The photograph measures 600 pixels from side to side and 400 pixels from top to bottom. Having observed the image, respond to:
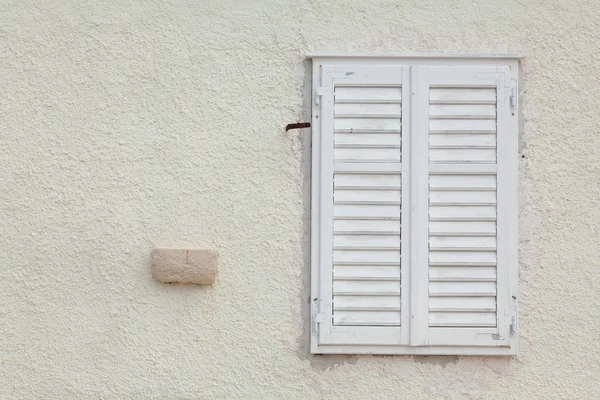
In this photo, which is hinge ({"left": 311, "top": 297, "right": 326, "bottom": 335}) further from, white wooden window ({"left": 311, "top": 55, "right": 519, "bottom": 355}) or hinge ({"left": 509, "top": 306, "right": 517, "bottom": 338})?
hinge ({"left": 509, "top": 306, "right": 517, "bottom": 338})

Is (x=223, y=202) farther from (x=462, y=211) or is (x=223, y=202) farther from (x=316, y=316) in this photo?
(x=462, y=211)

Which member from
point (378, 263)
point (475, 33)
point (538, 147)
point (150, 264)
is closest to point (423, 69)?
point (475, 33)

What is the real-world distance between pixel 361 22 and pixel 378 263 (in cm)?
121

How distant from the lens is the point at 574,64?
3.70 m

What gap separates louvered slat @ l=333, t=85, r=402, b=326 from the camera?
144 inches

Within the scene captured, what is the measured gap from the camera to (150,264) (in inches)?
146

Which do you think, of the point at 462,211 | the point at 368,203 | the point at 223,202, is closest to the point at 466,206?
the point at 462,211

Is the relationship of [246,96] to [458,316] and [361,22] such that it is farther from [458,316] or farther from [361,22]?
[458,316]

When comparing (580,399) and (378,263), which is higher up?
(378,263)

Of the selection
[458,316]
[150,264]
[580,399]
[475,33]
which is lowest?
[580,399]

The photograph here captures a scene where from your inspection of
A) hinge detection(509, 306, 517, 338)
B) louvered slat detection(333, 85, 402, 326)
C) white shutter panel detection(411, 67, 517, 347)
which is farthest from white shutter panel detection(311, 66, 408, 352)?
hinge detection(509, 306, 517, 338)

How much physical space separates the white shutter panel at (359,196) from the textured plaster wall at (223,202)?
0.13 m

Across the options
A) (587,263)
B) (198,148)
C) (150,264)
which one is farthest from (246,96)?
(587,263)

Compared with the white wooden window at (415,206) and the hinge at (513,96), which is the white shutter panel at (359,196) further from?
the hinge at (513,96)
